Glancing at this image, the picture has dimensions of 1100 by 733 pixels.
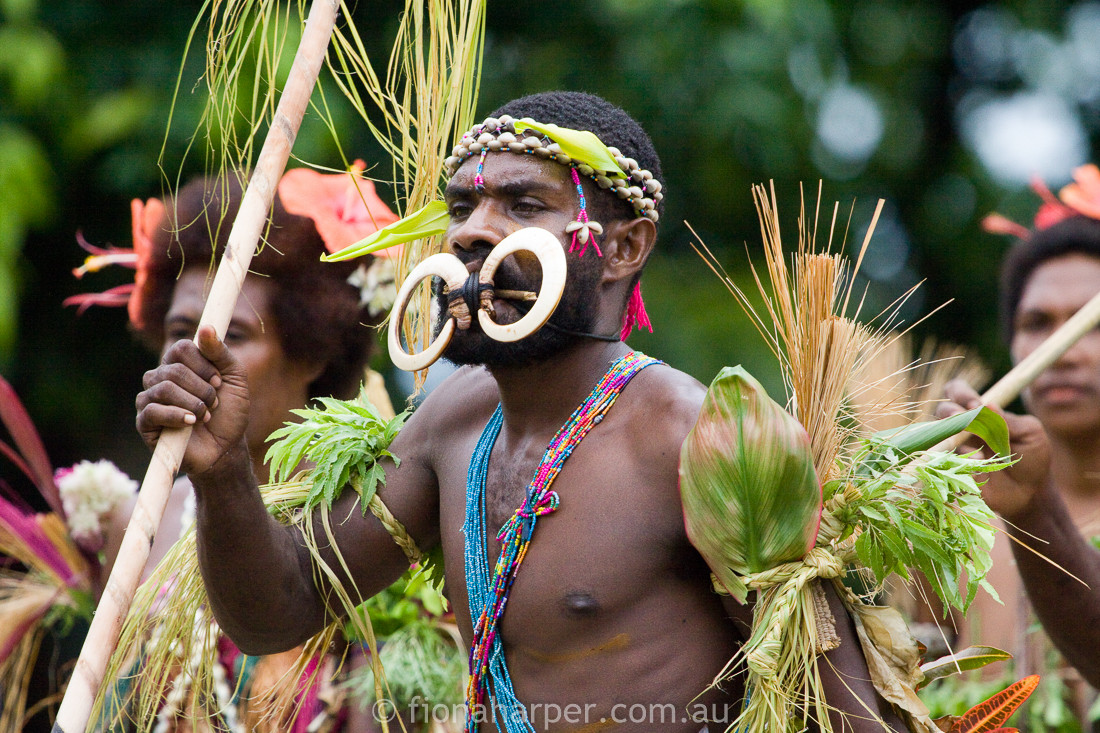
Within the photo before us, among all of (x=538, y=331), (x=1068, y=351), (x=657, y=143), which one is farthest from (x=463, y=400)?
(x=657, y=143)

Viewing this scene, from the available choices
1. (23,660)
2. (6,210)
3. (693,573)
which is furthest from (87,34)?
(693,573)

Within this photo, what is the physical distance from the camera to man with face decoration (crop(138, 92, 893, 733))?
1.99 metres

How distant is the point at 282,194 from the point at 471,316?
147 centimetres

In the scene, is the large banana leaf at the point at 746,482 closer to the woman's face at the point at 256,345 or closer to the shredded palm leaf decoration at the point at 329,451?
the shredded palm leaf decoration at the point at 329,451

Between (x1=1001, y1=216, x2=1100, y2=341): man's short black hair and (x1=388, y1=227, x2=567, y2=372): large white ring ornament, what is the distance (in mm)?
2747

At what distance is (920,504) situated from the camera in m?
1.94

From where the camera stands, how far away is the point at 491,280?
204cm

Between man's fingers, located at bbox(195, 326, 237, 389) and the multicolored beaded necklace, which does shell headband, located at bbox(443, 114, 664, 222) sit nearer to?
the multicolored beaded necklace

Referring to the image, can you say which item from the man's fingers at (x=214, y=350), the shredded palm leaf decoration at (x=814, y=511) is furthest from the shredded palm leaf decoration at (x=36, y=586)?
the shredded palm leaf decoration at (x=814, y=511)

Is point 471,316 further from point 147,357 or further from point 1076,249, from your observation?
point 147,357

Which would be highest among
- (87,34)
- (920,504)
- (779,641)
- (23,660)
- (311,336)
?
(87,34)

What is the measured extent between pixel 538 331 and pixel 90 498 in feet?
6.75

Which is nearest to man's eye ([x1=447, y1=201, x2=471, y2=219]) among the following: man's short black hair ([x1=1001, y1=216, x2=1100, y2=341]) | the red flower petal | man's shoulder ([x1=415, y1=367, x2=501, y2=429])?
man's shoulder ([x1=415, y1=367, x2=501, y2=429])

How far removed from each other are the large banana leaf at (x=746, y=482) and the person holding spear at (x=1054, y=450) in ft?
3.22
